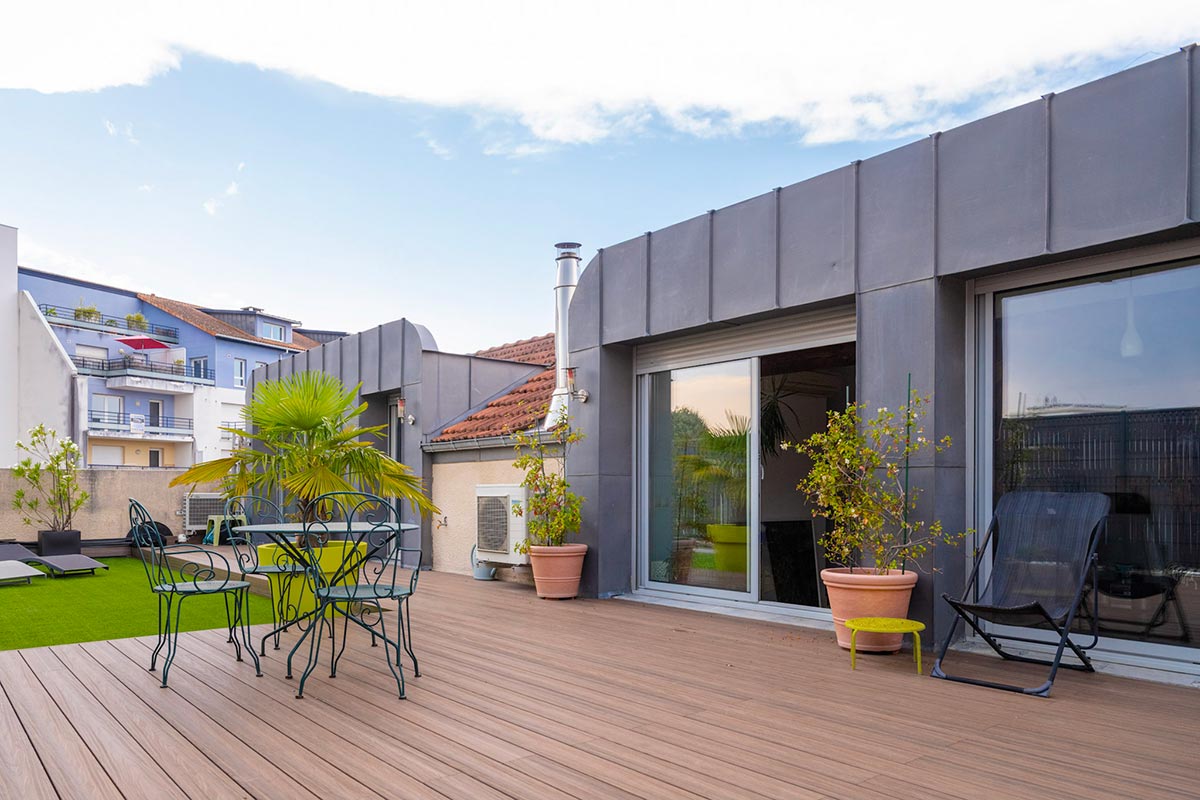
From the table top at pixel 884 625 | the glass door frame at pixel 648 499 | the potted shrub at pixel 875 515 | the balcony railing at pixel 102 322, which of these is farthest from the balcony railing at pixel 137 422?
the table top at pixel 884 625

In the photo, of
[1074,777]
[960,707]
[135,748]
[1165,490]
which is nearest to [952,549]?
[1165,490]

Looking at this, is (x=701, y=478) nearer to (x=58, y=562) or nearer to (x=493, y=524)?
(x=493, y=524)

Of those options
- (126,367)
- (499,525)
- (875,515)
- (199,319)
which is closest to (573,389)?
(499,525)

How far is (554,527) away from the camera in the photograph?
26.2 ft

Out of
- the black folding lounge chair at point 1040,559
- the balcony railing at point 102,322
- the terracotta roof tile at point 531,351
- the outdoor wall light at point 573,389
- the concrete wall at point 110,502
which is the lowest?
the concrete wall at point 110,502

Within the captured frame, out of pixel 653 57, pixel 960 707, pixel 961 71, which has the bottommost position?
pixel 960 707

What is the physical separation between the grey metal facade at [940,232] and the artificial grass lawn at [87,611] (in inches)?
175

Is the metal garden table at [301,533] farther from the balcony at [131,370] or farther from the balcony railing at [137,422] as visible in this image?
the balcony at [131,370]

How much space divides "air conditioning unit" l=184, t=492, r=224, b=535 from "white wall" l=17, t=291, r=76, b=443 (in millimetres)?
14267

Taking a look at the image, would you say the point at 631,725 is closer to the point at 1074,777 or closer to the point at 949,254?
the point at 1074,777

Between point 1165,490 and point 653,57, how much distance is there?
7.52 metres

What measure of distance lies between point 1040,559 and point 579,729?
2977 millimetres

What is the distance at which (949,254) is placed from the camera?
5.47 metres

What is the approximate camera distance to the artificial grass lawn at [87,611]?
6121 millimetres
